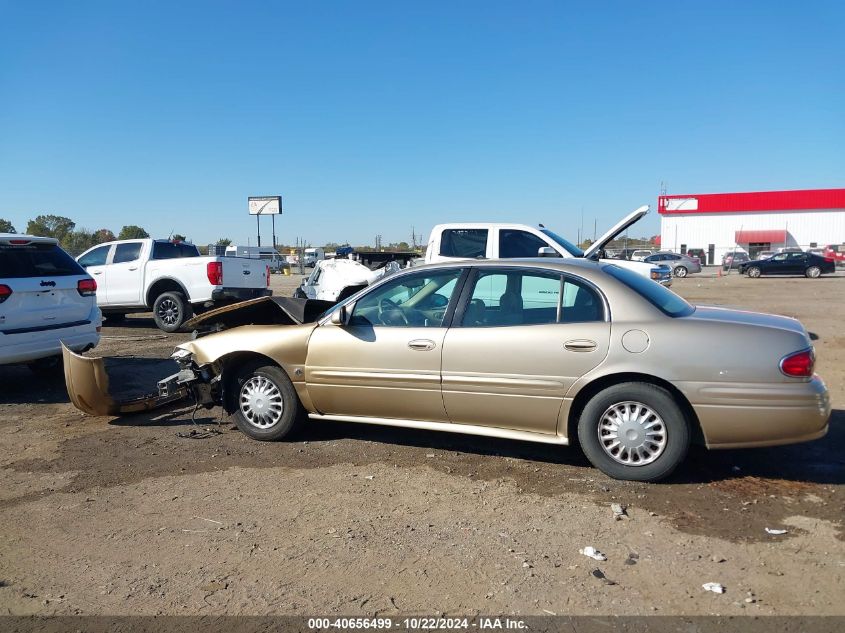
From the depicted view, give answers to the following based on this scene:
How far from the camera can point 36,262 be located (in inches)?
284

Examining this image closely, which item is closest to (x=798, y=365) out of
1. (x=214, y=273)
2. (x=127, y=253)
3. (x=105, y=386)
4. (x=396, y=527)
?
(x=396, y=527)

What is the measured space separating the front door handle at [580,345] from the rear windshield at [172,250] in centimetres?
1048

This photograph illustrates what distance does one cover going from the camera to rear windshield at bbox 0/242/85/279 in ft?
22.6

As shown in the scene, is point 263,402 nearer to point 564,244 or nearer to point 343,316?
point 343,316

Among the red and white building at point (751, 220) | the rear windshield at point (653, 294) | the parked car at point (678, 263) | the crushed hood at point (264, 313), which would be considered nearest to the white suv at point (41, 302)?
the crushed hood at point (264, 313)

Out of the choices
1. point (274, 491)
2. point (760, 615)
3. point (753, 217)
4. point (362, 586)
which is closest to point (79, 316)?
point (274, 491)

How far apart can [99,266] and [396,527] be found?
442 inches

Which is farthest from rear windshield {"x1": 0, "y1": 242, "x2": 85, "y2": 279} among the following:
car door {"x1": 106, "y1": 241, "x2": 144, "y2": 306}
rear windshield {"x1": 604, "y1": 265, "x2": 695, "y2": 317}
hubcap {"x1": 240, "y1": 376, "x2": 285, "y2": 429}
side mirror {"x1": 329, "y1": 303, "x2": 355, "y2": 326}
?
rear windshield {"x1": 604, "y1": 265, "x2": 695, "y2": 317}

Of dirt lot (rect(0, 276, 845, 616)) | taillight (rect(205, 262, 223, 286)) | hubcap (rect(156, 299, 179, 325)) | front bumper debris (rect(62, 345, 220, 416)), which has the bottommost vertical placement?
dirt lot (rect(0, 276, 845, 616))

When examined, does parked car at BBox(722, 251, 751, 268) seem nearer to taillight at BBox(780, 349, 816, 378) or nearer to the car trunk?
taillight at BBox(780, 349, 816, 378)

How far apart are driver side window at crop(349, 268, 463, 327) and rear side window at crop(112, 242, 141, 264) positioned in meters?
9.15

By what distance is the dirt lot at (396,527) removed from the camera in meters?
3.07

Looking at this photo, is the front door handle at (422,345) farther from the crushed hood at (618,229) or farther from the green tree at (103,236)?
the green tree at (103,236)

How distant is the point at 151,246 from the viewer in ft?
41.6
